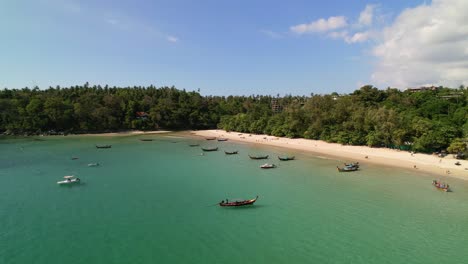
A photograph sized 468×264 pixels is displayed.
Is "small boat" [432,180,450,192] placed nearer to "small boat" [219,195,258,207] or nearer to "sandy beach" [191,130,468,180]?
"sandy beach" [191,130,468,180]

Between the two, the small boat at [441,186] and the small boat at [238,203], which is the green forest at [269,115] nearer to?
the small boat at [441,186]

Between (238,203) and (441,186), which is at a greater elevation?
(441,186)

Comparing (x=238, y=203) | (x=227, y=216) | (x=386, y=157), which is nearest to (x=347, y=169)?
(x=386, y=157)

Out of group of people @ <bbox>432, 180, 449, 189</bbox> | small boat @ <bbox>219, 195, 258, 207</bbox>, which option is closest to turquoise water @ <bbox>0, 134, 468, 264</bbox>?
small boat @ <bbox>219, 195, 258, 207</bbox>

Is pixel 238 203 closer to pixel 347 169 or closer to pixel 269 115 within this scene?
pixel 347 169

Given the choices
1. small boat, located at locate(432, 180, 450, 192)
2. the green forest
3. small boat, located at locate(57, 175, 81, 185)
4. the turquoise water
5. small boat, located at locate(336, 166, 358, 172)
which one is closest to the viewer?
the turquoise water

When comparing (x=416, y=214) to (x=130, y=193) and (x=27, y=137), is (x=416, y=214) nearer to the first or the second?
(x=130, y=193)
